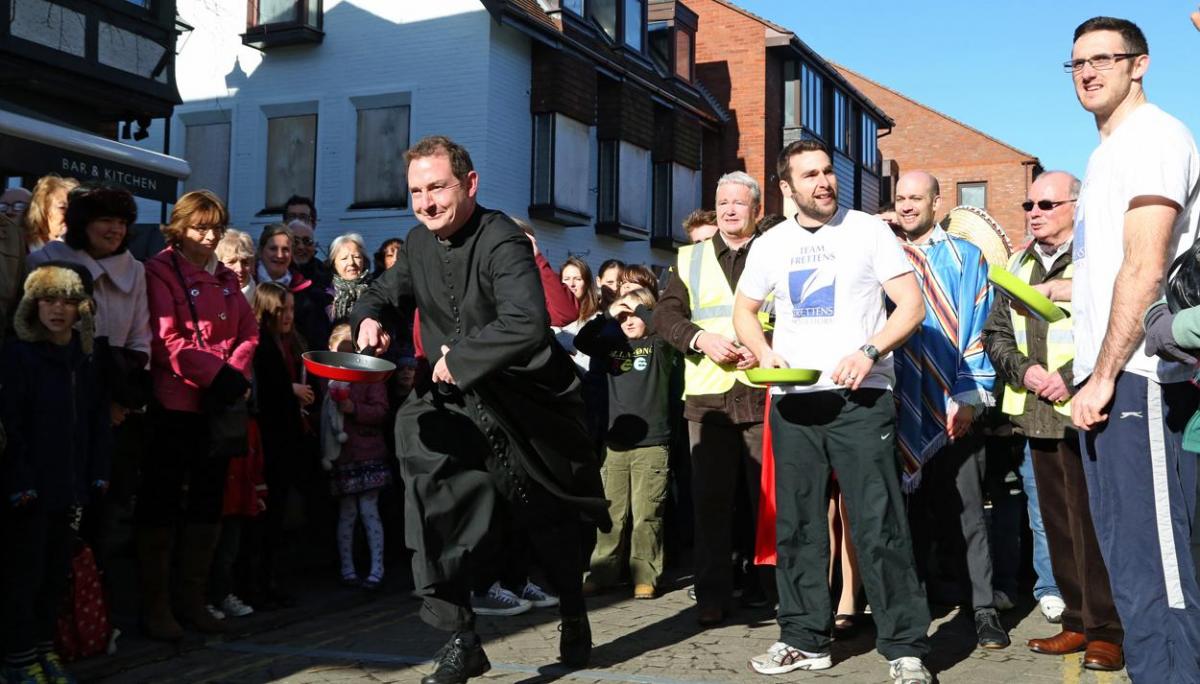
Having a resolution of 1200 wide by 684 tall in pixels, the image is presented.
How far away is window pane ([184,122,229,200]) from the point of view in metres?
22.3

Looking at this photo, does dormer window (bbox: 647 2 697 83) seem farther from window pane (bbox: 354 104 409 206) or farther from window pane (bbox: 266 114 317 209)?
window pane (bbox: 266 114 317 209)

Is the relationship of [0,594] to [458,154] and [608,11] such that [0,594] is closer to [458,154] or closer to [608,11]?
[458,154]

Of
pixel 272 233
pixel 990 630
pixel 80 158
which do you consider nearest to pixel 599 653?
pixel 990 630

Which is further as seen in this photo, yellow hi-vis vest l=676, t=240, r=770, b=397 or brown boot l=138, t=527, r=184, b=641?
yellow hi-vis vest l=676, t=240, r=770, b=397

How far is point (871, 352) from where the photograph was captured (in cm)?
481

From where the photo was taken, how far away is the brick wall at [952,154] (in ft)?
152

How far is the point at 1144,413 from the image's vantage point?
12.2 feet

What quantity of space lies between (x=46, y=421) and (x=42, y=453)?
0.14m

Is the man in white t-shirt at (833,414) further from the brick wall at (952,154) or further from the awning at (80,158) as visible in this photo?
the brick wall at (952,154)

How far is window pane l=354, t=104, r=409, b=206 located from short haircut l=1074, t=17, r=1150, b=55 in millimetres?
17333

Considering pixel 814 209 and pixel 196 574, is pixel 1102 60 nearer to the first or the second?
pixel 814 209

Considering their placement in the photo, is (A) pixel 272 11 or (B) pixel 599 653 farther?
(A) pixel 272 11

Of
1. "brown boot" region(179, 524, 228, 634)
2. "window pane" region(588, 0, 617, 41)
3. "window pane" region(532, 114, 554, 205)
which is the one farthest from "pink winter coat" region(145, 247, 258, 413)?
"window pane" region(588, 0, 617, 41)

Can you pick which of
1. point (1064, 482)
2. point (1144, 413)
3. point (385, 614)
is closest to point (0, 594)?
point (385, 614)
